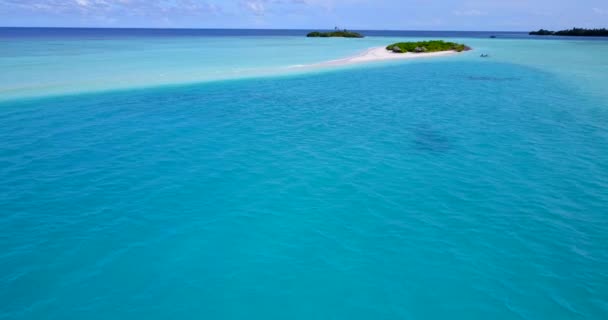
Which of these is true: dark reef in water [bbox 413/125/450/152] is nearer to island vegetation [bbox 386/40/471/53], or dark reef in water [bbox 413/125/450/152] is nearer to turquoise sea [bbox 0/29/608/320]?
turquoise sea [bbox 0/29/608/320]

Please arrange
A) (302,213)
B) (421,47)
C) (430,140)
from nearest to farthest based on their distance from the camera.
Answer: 1. (302,213)
2. (430,140)
3. (421,47)

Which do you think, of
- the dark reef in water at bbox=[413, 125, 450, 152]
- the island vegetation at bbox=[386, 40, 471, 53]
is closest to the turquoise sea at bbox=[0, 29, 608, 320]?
the dark reef in water at bbox=[413, 125, 450, 152]

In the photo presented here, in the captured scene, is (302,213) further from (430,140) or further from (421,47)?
(421,47)

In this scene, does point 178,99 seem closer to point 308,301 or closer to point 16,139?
point 16,139

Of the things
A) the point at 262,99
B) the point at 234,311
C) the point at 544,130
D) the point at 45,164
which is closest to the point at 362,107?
the point at 262,99

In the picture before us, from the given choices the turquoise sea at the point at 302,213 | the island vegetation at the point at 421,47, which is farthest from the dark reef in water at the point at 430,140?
the island vegetation at the point at 421,47

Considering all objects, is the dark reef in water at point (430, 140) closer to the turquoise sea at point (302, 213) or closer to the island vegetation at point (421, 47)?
the turquoise sea at point (302, 213)

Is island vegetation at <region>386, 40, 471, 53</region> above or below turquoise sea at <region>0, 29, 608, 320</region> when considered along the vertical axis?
above

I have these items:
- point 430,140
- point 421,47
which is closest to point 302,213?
point 430,140
